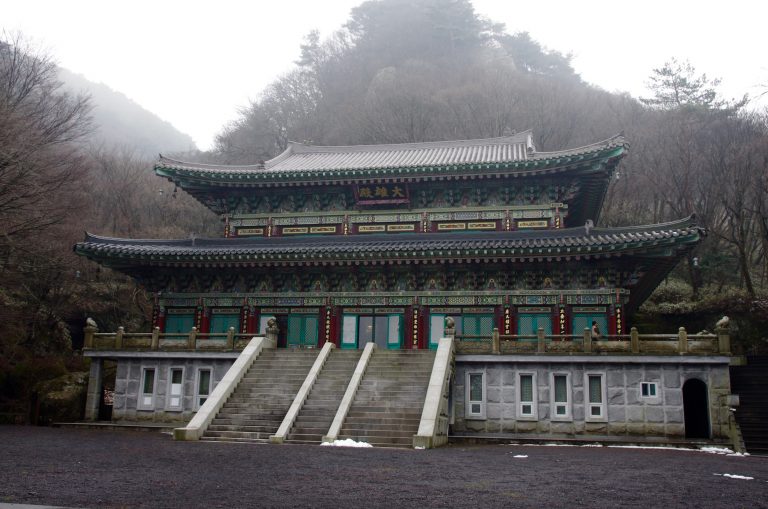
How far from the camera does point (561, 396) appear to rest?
22.7 m

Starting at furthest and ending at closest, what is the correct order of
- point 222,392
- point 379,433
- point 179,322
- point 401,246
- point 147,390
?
1. point 179,322
2. point 401,246
3. point 147,390
4. point 222,392
5. point 379,433

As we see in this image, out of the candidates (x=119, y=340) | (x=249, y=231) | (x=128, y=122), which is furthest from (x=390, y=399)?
(x=128, y=122)

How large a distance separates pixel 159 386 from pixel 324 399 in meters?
8.48

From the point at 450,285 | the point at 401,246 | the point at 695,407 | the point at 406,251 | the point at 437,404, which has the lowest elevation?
the point at 695,407

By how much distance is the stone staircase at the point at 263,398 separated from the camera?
19.1m

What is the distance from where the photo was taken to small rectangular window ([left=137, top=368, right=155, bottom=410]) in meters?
25.3

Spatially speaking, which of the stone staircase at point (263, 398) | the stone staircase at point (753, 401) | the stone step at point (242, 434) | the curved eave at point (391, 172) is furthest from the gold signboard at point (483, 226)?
the stone step at point (242, 434)

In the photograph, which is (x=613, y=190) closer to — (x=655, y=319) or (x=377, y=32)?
(x=655, y=319)

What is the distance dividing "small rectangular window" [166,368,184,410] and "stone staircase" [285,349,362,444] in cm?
634

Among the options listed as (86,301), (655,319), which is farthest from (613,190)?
(86,301)

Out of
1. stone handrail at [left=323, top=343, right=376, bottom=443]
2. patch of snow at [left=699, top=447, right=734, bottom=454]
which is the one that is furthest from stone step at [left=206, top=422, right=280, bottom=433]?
patch of snow at [left=699, top=447, right=734, bottom=454]

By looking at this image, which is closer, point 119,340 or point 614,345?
point 614,345

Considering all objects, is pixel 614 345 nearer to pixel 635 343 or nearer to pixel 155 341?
pixel 635 343

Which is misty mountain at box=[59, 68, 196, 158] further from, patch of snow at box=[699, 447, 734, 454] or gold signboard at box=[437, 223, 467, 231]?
patch of snow at box=[699, 447, 734, 454]
